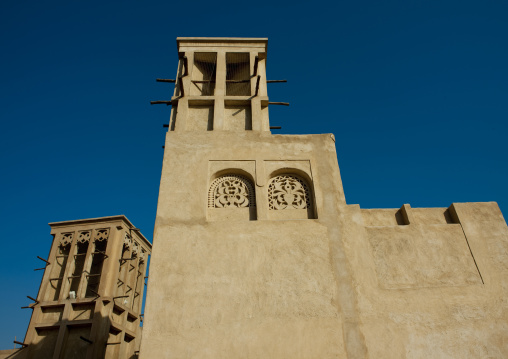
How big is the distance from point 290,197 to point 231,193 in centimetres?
114

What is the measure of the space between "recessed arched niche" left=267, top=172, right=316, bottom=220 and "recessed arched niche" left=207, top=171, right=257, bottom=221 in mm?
383

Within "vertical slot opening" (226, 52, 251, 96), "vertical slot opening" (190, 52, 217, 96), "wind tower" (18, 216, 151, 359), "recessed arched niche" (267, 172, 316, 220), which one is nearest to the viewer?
"recessed arched niche" (267, 172, 316, 220)

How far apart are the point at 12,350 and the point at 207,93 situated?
40.0 ft

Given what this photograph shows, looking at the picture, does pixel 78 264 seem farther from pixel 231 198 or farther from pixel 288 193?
pixel 288 193

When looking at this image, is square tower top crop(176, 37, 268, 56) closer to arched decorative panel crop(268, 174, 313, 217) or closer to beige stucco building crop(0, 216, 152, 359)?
arched decorative panel crop(268, 174, 313, 217)

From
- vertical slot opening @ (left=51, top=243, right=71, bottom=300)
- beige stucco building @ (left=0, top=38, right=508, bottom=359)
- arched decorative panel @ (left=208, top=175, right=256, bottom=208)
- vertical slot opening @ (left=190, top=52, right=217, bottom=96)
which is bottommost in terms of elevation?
beige stucco building @ (left=0, top=38, right=508, bottom=359)

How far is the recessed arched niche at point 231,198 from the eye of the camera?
6.69m

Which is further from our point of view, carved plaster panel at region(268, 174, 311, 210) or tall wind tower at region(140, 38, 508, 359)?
carved plaster panel at region(268, 174, 311, 210)

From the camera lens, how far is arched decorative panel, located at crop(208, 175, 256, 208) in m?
6.82

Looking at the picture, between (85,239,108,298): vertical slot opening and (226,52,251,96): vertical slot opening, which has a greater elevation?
(226,52,251,96): vertical slot opening

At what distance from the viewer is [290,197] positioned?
23.0 feet

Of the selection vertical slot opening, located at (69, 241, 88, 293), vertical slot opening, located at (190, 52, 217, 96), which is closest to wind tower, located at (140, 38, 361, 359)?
vertical slot opening, located at (190, 52, 217, 96)

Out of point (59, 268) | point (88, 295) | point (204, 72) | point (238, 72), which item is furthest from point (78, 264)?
point (238, 72)

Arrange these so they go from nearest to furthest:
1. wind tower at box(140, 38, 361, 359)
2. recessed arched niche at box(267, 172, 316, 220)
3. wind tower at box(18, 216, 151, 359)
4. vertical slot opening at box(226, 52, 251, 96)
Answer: wind tower at box(140, 38, 361, 359) < recessed arched niche at box(267, 172, 316, 220) < vertical slot opening at box(226, 52, 251, 96) < wind tower at box(18, 216, 151, 359)
